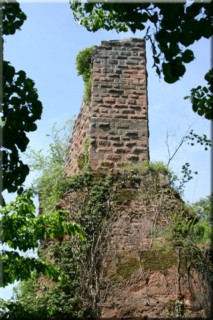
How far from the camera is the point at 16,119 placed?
4355 mm

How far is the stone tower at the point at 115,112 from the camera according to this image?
8688 millimetres

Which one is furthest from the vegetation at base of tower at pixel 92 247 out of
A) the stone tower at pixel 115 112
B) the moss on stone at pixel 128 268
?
the stone tower at pixel 115 112

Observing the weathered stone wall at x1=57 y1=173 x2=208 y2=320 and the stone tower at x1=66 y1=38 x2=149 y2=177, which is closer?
the weathered stone wall at x1=57 y1=173 x2=208 y2=320

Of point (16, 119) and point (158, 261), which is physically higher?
point (16, 119)

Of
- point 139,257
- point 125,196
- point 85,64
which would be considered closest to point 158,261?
point 139,257

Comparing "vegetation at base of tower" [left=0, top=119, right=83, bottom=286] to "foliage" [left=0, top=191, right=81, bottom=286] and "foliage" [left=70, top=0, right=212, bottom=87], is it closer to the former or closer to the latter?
"foliage" [left=0, top=191, right=81, bottom=286]

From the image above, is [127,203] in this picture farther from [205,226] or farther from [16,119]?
[16,119]

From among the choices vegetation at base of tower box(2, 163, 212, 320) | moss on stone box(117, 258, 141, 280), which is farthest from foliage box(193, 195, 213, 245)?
moss on stone box(117, 258, 141, 280)

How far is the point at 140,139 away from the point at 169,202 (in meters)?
1.70

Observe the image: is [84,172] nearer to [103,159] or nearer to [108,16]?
[103,159]

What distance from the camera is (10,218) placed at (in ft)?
19.8

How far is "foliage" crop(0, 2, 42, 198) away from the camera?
4332mm

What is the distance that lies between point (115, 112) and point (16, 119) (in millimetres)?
4827

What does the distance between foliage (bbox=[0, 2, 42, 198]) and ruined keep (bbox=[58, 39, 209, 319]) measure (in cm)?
260
